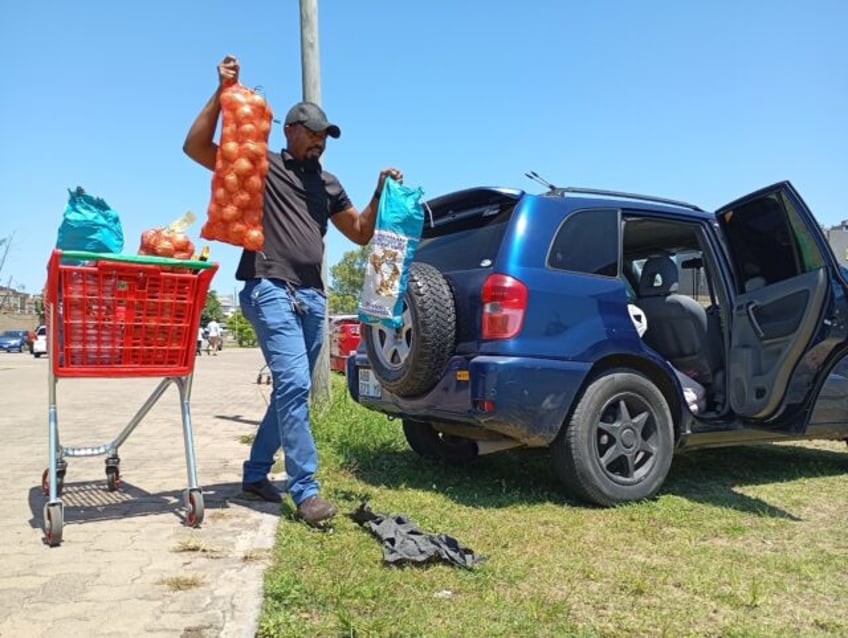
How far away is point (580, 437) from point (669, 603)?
4.71 feet

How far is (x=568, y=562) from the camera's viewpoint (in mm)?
3271

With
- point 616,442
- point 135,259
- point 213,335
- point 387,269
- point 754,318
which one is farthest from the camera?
point 213,335

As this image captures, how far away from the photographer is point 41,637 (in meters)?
2.44

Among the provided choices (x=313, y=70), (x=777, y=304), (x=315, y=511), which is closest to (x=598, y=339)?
(x=777, y=304)

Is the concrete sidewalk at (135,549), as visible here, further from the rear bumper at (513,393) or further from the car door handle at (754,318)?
the car door handle at (754,318)

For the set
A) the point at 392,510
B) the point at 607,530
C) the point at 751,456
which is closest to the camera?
the point at 607,530

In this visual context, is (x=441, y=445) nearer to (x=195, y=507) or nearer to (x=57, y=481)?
(x=195, y=507)

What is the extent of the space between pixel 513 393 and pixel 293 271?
54.8 inches

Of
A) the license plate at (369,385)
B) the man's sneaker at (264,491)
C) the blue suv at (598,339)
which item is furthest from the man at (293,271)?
the license plate at (369,385)

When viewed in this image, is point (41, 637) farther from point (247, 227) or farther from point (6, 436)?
point (6, 436)

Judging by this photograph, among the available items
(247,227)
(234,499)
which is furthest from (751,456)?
(247,227)

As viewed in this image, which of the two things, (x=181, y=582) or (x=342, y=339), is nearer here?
(x=181, y=582)

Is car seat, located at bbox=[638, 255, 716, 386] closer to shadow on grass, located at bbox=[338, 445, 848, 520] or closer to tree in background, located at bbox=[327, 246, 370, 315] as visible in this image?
shadow on grass, located at bbox=[338, 445, 848, 520]

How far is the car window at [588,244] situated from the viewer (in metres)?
4.34
